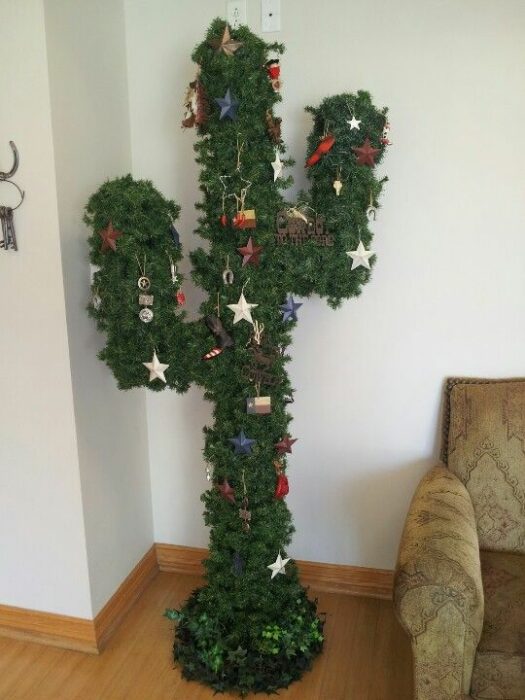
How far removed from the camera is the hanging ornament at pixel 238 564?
1.82 m

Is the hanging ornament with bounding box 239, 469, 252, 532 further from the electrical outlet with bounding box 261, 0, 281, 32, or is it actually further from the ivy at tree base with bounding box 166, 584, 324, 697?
the electrical outlet with bounding box 261, 0, 281, 32

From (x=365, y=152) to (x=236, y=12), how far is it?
2.19 ft

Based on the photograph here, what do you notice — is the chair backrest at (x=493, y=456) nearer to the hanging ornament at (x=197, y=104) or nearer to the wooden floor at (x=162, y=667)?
the wooden floor at (x=162, y=667)

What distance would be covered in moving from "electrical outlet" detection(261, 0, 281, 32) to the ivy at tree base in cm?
178

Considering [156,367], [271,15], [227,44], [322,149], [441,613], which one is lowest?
[441,613]

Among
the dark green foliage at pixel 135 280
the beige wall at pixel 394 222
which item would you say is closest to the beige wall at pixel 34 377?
the dark green foliage at pixel 135 280

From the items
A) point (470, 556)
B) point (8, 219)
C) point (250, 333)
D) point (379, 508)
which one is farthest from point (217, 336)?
point (379, 508)

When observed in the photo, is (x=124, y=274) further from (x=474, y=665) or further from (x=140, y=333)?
(x=474, y=665)

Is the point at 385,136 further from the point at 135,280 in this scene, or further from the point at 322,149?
the point at 135,280

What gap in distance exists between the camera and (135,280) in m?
1.66

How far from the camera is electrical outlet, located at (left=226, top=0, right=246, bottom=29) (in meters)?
1.92

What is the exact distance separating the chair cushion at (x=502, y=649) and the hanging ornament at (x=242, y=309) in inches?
37.8

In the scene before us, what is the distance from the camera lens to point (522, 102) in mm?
1807

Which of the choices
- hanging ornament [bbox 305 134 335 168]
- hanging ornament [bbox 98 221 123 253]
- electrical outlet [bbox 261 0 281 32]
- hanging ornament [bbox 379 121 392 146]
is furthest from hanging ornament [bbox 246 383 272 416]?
electrical outlet [bbox 261 0 281 32]
